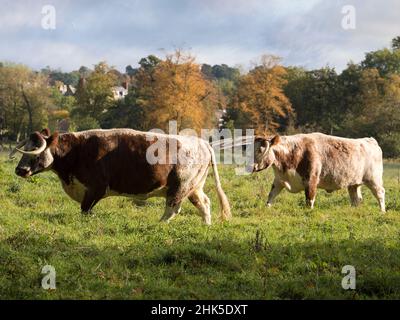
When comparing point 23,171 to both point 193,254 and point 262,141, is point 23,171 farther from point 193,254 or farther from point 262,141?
point 262,141

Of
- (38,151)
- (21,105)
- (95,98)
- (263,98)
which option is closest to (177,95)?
(263,98)

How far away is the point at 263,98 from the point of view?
59312mm

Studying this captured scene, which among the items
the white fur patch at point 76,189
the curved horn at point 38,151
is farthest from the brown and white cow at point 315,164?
the curved horn at point 38,151

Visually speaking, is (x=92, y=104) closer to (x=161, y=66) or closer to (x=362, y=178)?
(x=161, y=66)

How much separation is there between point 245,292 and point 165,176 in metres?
5.18

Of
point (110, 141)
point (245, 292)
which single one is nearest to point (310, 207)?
point (110, 141)

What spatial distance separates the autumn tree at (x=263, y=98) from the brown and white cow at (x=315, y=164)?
137 ft

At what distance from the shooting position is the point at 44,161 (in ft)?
38.3

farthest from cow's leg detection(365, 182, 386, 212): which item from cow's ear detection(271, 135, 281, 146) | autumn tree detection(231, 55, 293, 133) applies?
autumn tree detection(231, 55, 293, 133)

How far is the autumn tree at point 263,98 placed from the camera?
192 feet

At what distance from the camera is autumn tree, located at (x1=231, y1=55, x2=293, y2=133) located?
58.7 m

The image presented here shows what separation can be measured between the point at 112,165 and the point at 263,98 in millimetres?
48945

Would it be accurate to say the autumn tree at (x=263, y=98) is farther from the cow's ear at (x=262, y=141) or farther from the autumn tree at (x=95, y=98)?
the cow's ear at (x=262, y=141)
